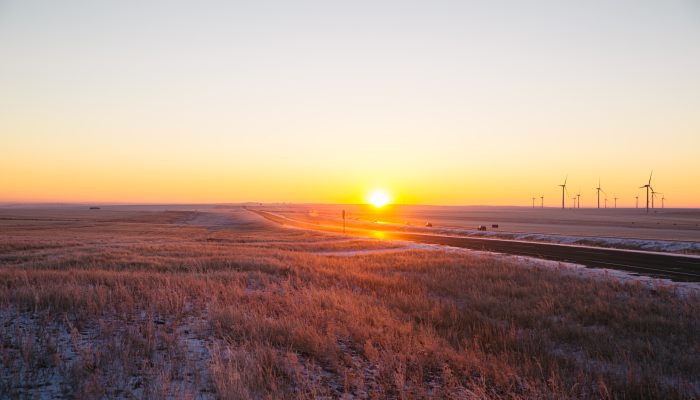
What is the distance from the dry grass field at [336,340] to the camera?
5723 millimetres

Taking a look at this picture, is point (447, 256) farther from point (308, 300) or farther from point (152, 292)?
point (152, 292)

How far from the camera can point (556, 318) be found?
1102 cm

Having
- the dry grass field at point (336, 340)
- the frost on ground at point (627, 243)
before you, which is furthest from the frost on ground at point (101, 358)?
the frost on ground at point (627, 243)

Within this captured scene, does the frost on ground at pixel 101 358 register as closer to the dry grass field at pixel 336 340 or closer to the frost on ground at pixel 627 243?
the dry grass field at pixel 336 340

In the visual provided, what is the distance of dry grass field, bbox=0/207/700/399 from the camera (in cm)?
572

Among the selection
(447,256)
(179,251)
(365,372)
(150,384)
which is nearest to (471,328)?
(365,372)

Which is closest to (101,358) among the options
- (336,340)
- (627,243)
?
(336,340)

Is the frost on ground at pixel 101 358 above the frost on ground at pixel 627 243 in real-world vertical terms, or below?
above

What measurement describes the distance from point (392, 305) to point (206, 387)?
6.90 meters

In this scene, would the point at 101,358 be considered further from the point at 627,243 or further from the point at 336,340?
the point at 627,243

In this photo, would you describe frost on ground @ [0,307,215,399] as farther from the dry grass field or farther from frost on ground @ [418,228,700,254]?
frost on ground @ [418,228,700,254]

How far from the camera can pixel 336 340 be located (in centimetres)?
782

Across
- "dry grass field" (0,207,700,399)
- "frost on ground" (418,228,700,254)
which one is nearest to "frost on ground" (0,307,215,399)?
"dry grass field" (0,207,700,399)

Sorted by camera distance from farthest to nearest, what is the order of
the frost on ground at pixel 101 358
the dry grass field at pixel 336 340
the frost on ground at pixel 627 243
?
the frost on ground at pixel 627 243 < the dry grass field at pixel 336 340 < the frost on ground at pixel 101 358
